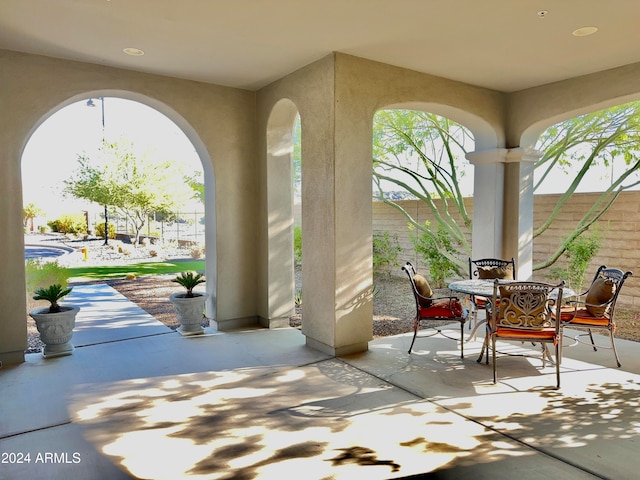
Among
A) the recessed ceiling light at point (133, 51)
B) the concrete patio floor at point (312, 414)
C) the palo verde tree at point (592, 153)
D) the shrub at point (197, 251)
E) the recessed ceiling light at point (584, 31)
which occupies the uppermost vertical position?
the recessed ceiling light at point (133, 51)

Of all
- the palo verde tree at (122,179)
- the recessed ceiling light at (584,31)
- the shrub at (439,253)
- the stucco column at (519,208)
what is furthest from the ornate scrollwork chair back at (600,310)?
the palo verde tree at (122,179)

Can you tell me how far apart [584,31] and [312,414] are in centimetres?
397

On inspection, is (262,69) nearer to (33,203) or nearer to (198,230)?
(198,230)

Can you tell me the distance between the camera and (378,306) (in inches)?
298

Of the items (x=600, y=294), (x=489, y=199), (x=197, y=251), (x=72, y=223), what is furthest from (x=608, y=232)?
(x=72, y=223)

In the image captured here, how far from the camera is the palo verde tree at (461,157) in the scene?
6680 millimetres

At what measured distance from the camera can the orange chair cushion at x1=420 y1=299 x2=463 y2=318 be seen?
4711 millimetres

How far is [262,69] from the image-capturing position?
507 centimetres

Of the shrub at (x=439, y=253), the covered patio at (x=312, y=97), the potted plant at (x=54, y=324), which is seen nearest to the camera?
the covered patio at (x=312, y=97)

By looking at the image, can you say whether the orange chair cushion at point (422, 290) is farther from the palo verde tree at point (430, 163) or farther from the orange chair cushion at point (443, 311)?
the palo verde tree at point (430, 163)

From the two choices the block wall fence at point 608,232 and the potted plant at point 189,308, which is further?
the block wall fence at point 608,232

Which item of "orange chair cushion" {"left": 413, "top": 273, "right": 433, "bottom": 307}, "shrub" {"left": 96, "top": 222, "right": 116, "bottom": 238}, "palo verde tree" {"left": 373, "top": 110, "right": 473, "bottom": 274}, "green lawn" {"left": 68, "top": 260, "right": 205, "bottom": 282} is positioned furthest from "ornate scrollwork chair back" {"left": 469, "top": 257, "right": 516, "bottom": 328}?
"shrub" {"left": 96, "top": 222, "right": 116, "bottom": 238}

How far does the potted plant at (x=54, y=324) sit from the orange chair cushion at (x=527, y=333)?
13.8 ft

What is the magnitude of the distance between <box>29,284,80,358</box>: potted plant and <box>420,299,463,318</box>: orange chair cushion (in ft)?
11.9
